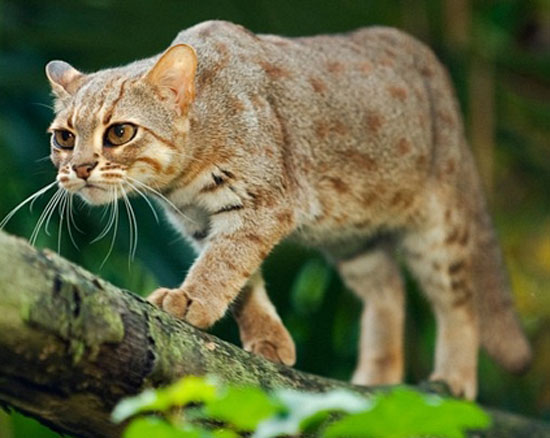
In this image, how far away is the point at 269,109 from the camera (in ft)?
16.0

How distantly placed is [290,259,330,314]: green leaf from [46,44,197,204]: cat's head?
10.4 ft

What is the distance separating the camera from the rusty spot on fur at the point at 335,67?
5.49 m

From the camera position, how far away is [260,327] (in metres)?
4.97

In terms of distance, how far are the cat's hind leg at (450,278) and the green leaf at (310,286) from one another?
136cm

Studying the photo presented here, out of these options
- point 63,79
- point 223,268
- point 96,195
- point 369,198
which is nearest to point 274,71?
point 369,198

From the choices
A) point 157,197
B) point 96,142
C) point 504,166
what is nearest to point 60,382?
point 96,142

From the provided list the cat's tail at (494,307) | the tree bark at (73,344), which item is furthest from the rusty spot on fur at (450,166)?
the tree bark at (73,344)

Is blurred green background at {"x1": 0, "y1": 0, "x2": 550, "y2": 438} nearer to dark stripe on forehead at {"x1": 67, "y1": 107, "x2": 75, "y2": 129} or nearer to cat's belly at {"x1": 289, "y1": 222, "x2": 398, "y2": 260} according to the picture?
cat's belly at {"x1": 289, "y1": 222, "x2": 398, "y2": 260}

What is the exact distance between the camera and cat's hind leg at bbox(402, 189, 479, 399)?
20.3ft

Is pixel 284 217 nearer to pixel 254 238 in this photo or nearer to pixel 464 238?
pixel 254 238

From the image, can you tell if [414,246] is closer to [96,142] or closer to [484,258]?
[484,258]

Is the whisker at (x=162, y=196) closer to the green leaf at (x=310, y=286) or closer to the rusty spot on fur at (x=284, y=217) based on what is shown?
the rusty spot on fur at (x=284, y=217)

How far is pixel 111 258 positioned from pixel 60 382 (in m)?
4.72

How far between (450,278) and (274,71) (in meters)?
1.95
